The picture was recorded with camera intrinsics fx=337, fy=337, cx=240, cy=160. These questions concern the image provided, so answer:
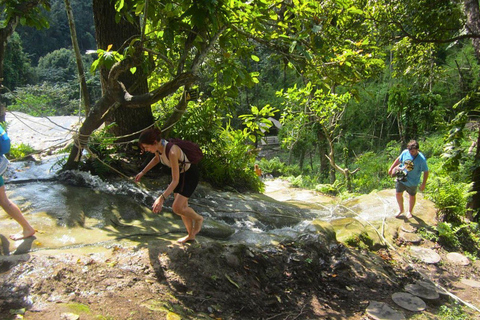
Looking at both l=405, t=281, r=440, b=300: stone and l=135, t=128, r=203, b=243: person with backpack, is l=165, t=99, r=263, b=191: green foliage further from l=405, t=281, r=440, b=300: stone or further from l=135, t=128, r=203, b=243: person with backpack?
l=405, t=281, r=440, b=300: stone

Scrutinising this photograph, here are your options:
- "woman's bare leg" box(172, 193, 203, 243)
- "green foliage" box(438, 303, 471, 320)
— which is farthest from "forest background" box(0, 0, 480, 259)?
"green foliage" box(438, 303, 471, 320)

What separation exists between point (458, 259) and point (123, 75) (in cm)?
727

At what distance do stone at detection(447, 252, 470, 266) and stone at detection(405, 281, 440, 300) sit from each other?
141 centimetres

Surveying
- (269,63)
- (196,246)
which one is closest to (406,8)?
(196,246)

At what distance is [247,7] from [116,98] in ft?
7.90

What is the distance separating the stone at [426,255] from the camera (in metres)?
5.91

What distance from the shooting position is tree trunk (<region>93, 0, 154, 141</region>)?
6.66m

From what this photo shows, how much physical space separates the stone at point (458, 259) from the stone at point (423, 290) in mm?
1406

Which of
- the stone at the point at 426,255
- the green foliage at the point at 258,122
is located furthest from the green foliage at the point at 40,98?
the stone at the point at 426,255

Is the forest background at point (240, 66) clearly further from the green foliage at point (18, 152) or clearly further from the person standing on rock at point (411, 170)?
the person standing on rock at point (411, 170)

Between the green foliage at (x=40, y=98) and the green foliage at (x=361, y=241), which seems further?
the green foliage at (x=40, y=98)

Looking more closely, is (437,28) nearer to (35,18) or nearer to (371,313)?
(371,313)

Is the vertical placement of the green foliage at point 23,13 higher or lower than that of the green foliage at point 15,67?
lower

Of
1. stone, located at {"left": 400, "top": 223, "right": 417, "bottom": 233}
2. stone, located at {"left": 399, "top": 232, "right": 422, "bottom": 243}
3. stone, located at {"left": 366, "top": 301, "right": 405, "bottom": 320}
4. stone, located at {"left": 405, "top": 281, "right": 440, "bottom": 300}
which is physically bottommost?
stone, located at {"left": 405, "top": 281, "right": 440, "bottom": 300}
